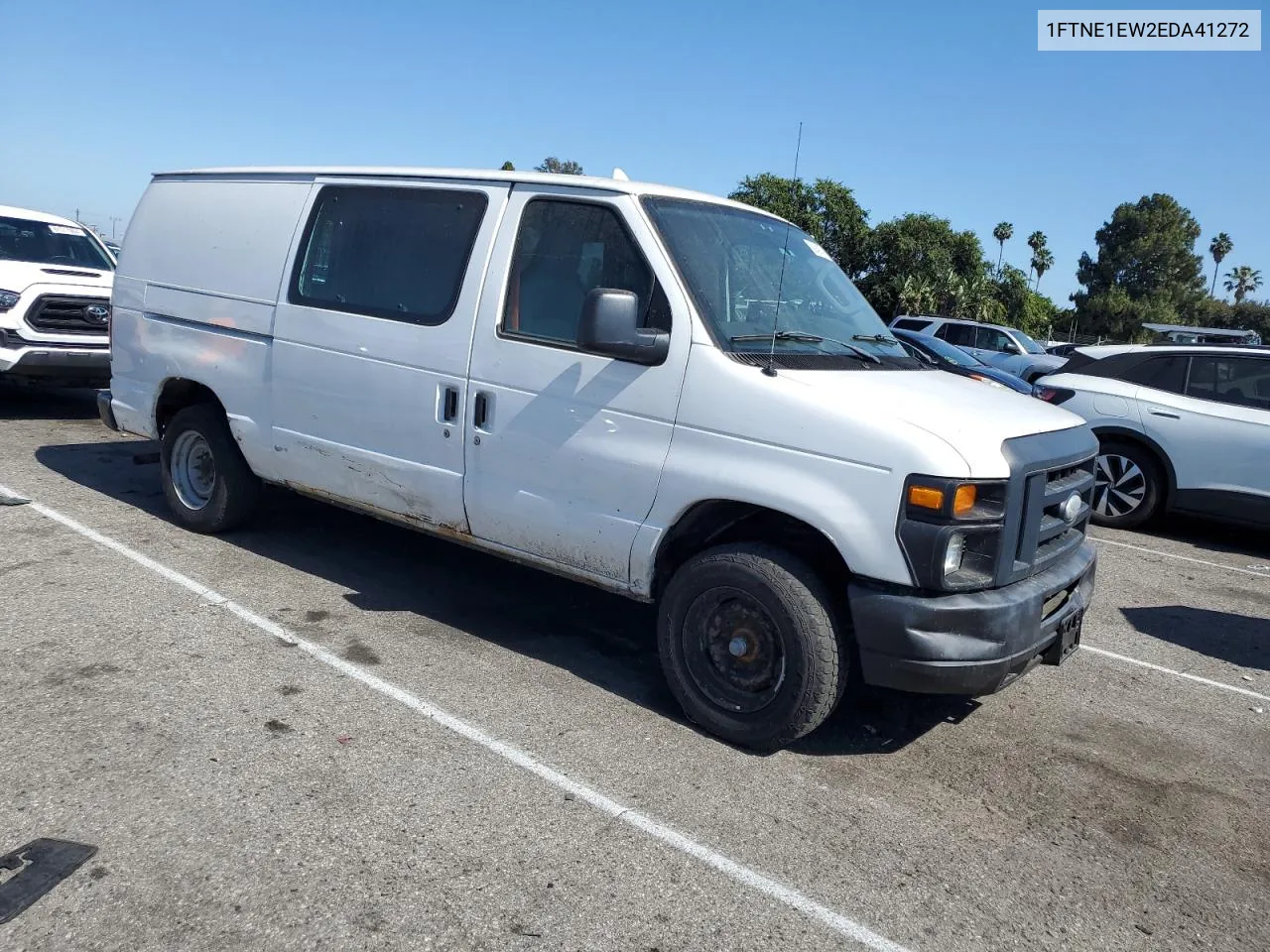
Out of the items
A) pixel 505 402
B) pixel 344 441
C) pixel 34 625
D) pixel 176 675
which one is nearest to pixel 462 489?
pixel 505 402

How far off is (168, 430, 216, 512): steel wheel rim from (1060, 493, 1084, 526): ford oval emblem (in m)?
4.76

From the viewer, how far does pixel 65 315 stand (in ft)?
31.5

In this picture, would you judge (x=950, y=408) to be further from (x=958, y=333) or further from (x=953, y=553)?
(x=958, y=333)

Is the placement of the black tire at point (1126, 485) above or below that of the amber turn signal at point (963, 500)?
below

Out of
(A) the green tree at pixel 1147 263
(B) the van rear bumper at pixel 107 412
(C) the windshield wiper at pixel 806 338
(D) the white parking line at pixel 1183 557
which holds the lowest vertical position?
(D) the white parking line at pixel 1183 557

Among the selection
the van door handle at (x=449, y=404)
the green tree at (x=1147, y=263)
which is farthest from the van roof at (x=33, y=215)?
the green tree at (x=1147, y=263)

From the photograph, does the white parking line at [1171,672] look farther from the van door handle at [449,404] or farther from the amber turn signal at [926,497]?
the van door handle at [449,404]

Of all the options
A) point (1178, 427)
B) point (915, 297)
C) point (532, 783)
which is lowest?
point (532, 783)

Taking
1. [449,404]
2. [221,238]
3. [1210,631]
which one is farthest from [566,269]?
[1210,631]

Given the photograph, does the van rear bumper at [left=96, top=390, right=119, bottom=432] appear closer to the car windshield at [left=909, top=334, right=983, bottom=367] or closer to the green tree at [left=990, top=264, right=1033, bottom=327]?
the car windshield at [left=909, top=334, right=983, bottom=367]

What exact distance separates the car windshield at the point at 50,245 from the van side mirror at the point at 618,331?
27.5ft

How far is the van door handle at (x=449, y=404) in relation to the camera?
490 cm

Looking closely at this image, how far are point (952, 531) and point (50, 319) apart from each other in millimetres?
8805

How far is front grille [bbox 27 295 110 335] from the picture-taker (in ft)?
30.8
